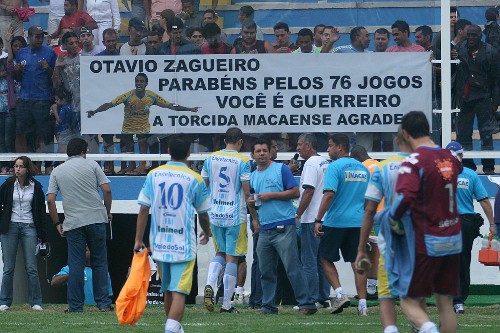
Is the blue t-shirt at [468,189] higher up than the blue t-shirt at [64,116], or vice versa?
the blue t-shirt at [64,116]

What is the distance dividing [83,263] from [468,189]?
471 cm

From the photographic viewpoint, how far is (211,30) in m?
16.1

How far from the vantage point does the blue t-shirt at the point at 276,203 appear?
12.9 meters

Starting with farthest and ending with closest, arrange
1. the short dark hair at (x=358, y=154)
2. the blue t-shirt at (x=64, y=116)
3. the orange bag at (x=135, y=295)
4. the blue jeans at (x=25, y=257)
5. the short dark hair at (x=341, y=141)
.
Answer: the blue t-shirt at (x=64, y=116) < the blue jeans at (x=25, y=257) < the short dark hair at (x=358, y=154) < the short dark hair at (x=341, y=141) < the orange bag at (x=135, y=295)

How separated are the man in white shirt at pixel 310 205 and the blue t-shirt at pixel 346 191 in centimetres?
28

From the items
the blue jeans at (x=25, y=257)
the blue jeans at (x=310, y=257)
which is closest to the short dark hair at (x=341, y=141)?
the blue jeans at (x=310, y=257)

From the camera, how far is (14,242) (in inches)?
567

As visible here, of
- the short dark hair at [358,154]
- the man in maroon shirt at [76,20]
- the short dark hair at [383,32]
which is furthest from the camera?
the man in maroon shirt at [76,20]

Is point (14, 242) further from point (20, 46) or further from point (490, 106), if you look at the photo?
point (490, 106)

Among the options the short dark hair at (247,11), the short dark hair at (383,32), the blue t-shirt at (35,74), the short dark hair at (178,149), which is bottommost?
the short dark hair at (178,149)

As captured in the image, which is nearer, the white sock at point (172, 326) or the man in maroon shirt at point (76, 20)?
the white sock at point (172, 326)

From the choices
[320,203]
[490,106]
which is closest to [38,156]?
[320,203]

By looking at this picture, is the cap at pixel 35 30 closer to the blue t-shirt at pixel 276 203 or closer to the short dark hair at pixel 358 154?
the blue t-shirt at pixel 276 203

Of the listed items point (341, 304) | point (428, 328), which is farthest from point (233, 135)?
point (428, 328)
